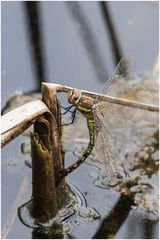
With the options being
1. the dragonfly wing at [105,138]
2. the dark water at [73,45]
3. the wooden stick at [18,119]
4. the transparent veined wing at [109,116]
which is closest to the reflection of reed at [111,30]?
the dark water at [73,45]

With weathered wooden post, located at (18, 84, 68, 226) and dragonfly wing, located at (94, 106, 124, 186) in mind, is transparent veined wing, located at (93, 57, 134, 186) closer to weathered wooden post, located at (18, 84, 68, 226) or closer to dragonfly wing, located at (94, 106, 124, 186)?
dragonfly wing, located at (94, 106, 124, 186)

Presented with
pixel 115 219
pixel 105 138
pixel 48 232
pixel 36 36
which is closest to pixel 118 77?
pixel 105 138

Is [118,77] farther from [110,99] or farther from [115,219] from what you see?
[115,219]

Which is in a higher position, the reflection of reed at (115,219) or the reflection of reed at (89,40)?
the reflection of reed at (89,40)

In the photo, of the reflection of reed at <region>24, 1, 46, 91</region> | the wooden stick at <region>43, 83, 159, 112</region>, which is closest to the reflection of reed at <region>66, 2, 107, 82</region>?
the reflection of reed at <region>24, 1, 46, 91</region>

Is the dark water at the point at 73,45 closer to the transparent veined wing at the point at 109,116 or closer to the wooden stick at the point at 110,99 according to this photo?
the transparent veined wing at the point at 109,116

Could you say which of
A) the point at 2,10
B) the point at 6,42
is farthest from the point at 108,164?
the point at 2,10
